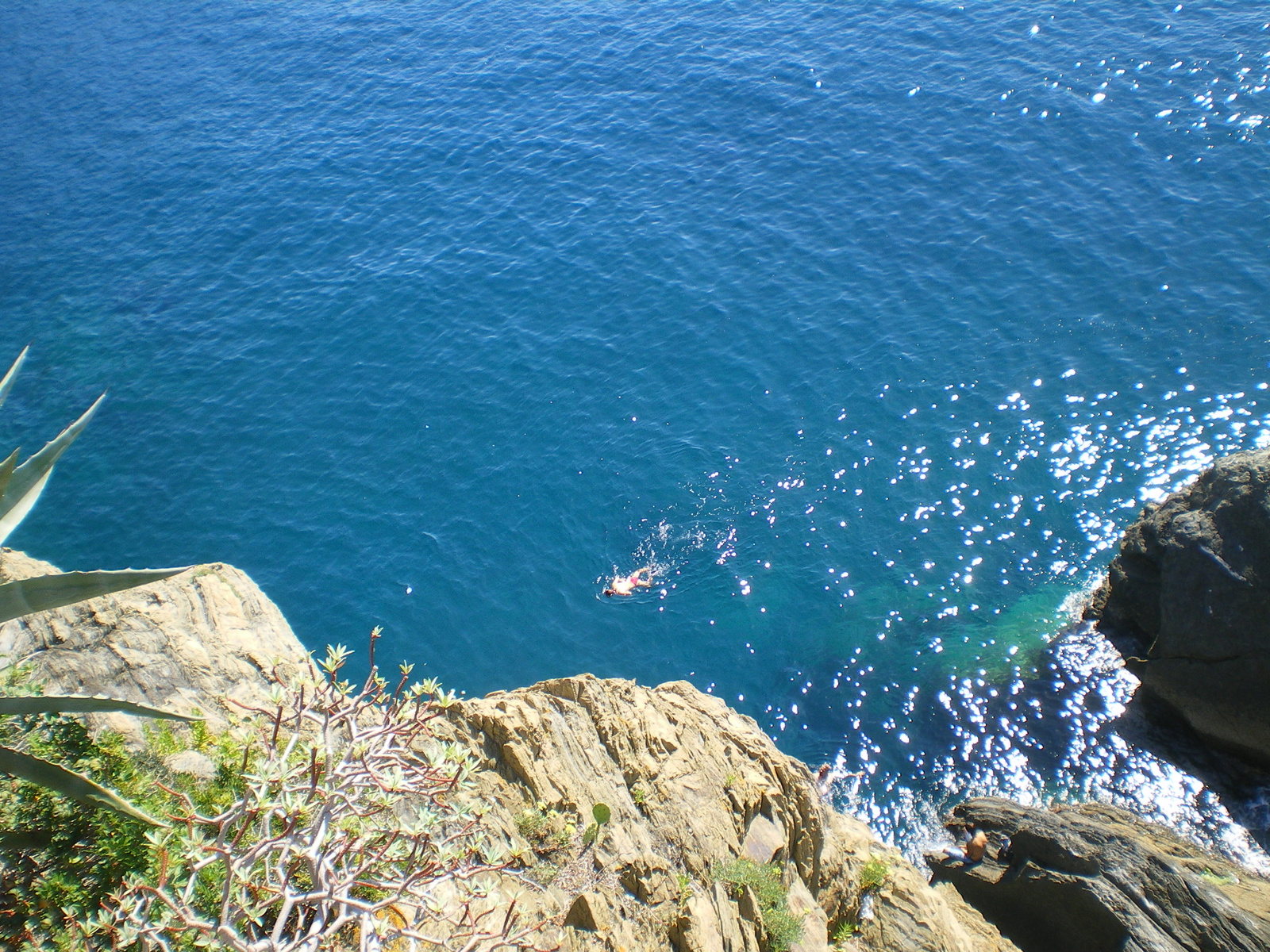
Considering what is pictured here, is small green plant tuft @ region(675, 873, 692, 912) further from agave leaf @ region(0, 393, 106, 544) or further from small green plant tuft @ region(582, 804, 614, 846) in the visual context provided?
agave leaf @ region(0, 393, 106, 544)

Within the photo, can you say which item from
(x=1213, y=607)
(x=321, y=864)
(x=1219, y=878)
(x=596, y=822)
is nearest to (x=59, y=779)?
(x=321, y=864)

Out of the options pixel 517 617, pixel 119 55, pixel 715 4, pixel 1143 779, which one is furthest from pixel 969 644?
pixel 119 55

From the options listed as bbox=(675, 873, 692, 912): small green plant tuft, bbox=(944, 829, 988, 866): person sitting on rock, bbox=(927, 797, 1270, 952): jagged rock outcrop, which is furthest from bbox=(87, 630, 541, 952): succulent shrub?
bbox=(944, 829, 988, 866): person sitting on rock

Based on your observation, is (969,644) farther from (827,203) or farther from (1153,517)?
(827,203)

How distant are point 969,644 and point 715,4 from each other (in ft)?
172

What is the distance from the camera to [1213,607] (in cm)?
2341

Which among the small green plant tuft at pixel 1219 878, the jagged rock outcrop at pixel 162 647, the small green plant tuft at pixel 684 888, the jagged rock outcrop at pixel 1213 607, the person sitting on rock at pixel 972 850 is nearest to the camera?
the small green plant tuft at pixel 684 888

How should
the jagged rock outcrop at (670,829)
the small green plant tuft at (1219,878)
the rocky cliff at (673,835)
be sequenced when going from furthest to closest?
1. the small green plant tuft at (1219,878)
2. the rocky cliff at (673,835)
3. the jagged rock outcrop at (670,829)

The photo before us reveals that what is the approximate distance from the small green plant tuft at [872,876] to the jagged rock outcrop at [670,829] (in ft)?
0.47

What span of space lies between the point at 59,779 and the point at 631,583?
2000cm

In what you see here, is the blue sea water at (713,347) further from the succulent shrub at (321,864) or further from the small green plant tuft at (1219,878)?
the succulent shrub at (321,864)

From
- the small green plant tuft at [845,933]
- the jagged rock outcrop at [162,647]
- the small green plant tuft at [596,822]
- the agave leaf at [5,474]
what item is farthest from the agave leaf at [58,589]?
the small green plant tuft at [845,933]

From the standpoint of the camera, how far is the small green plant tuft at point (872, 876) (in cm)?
1692

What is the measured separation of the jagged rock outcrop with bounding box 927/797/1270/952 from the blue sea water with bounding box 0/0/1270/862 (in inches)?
75.6
